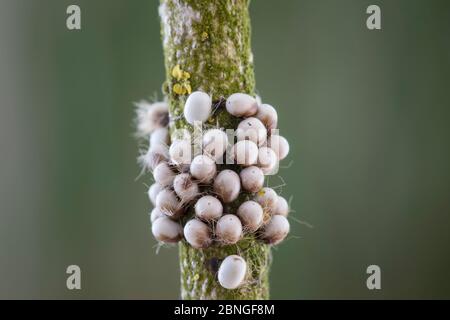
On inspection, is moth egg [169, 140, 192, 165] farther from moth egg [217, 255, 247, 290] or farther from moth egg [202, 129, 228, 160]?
moth egg [217, 255, 247, 290]

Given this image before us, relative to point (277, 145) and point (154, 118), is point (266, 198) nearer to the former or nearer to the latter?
point (277, 145)

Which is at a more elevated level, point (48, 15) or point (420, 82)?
point (48, 15)

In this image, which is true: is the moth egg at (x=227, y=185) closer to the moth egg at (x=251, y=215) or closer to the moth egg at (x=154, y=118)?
the moth egg at (x=251, y=215)

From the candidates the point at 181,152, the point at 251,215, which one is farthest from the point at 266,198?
the point at 181,152

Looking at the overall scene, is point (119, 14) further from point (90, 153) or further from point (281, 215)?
point (281, 215)

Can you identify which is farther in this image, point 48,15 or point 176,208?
point 48,15

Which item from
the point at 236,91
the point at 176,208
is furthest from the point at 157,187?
the point at 236,91
